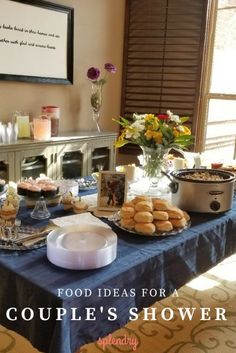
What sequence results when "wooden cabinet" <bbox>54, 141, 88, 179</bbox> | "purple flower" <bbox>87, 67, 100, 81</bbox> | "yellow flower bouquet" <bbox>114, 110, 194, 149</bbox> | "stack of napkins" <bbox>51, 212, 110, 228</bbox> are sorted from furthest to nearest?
1. "purple flower" <bbox>87, 67, 100, 81</bbox>
2. "wooden cabinet" <bbox>54, 141, 88, 179</bbox>
3. "yellow flower bouquet" <bbox>114, 110, 194, 149</bbox>
4. "stack of napkins" <bbox>51, 212, 110, 228</bbox>

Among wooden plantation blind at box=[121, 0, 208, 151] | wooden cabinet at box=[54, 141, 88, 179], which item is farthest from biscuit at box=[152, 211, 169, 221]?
wooden plantation blind at box=[121, 0, 208, 151]

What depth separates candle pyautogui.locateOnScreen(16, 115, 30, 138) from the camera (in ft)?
9.91

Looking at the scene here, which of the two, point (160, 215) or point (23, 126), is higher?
point (23, 126)

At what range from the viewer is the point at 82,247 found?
1118 mm

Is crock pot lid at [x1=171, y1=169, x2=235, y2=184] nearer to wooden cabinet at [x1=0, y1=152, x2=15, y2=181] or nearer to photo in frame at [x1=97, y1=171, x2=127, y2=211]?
photo in frame at [x1=97, y1=171, x2=127, y2=211]

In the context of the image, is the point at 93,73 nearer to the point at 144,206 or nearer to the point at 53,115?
the point at 53,115

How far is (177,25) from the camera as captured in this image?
363 centimetres

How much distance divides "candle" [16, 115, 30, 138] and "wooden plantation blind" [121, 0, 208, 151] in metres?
1.30

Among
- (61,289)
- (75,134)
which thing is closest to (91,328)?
(61,289)

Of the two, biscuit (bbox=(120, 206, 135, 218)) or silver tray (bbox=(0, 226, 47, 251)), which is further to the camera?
biscuit (bbox=(120, 206, 135, 218))

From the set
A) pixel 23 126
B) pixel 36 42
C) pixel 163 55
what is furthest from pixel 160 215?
pixel 163 55

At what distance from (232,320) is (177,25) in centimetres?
280

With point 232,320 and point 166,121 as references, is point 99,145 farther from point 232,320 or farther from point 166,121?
point 232,320

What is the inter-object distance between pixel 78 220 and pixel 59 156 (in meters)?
1.74
